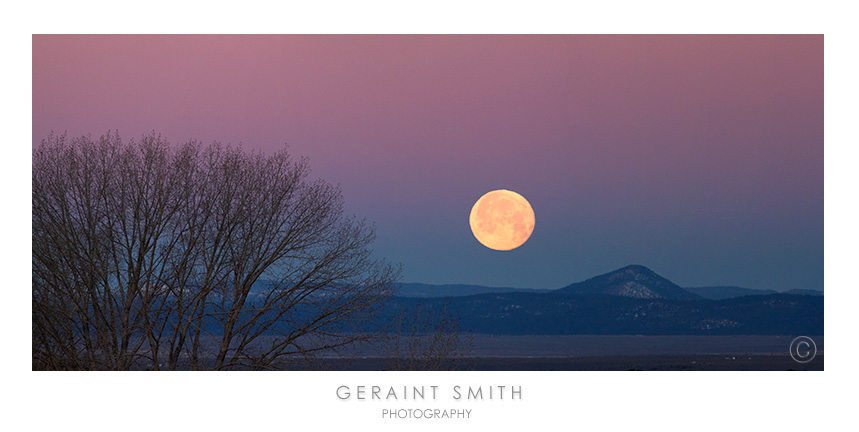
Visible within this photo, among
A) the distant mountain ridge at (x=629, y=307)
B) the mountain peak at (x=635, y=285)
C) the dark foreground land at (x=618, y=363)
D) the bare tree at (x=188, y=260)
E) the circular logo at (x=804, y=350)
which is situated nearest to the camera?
the circular logo at (x=804, y=350)

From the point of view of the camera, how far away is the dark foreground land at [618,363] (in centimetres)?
1181

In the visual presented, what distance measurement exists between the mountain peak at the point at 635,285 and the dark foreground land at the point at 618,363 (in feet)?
4.44

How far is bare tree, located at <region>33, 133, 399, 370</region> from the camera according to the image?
457 inches

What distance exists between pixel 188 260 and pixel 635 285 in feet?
30.0

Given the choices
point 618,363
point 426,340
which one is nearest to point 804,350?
point 426,340

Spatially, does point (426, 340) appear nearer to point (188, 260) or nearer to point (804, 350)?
point (188, 260)

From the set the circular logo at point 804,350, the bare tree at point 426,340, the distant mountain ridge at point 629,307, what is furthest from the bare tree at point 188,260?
the circular logo at point 804,350

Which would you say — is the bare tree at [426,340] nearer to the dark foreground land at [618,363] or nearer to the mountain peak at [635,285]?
the dark foreground land at [618,363]
